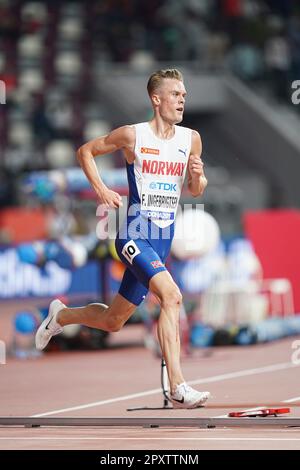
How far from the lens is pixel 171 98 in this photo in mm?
9438

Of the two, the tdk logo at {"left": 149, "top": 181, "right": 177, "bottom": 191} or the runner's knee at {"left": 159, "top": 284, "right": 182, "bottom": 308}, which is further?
the tdk logo at {"left": 149, "top": 181, "right": 177, "bottom": 191}

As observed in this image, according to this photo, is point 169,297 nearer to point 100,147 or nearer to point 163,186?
point 163,186

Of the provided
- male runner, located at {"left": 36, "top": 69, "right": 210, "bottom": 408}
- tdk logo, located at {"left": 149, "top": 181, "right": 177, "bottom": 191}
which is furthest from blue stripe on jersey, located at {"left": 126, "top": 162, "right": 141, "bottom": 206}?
tdk logo, located at {"left": 149, "top": 181, "right": 177, "bottom": 191}

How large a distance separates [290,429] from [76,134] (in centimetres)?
2056

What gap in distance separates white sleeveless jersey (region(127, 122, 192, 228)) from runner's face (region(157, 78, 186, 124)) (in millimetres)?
153

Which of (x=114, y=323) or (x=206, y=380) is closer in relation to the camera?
(x=114, y=323)

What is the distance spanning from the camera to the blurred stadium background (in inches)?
942

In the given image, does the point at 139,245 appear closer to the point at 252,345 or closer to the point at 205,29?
the point at 252,345

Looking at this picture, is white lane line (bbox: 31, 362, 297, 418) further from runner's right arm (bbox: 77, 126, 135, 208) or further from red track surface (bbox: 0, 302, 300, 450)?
runner's right arm (bbox: 77, 126, 135, 208)

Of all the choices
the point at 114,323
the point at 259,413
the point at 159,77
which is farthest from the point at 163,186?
the point at 259,413

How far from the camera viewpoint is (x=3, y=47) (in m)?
28.8

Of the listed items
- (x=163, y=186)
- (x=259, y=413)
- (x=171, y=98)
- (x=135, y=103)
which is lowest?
(x=259, y=413)

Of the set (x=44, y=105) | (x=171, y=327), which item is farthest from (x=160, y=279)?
(x=44, y=105)

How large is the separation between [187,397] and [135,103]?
2191cm
